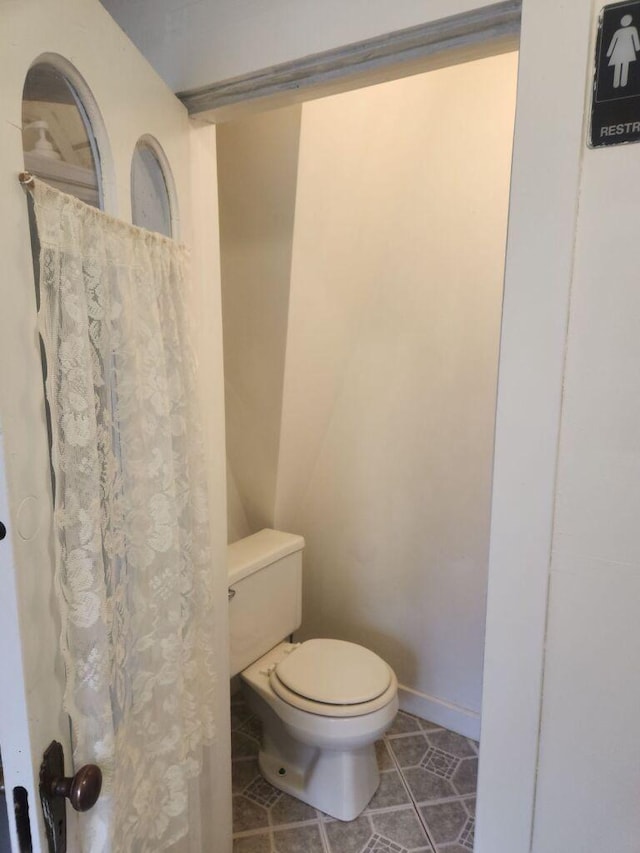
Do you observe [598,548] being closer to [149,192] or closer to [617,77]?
[617,77]

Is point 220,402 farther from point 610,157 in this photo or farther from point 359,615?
point 359,615

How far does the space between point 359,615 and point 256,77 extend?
204 centimetres

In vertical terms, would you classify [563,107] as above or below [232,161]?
below

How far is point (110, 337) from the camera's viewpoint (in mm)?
902

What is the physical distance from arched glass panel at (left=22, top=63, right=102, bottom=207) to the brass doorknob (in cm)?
87

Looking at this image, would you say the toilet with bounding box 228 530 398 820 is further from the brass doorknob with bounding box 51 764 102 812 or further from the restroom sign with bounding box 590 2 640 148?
the restroom sign with bounding box 590 2 640 148

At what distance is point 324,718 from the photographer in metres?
1.69

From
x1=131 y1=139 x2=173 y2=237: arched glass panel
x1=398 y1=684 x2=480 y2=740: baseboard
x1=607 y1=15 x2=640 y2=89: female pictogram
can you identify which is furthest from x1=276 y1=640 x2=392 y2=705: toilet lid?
x1=607 y1=15 x2=640 y2=89: female pictogram

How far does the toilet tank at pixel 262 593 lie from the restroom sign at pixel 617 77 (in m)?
1.57

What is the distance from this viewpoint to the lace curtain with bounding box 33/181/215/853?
0.79m

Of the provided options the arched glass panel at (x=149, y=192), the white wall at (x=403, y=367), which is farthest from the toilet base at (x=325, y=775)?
the arched glass panel at (x=149, y=192)

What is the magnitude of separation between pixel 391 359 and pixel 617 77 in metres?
1.40

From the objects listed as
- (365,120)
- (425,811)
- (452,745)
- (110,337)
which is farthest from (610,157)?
(452,745)

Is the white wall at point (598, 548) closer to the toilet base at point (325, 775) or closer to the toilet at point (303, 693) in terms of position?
the toilet at point (303, 693)
